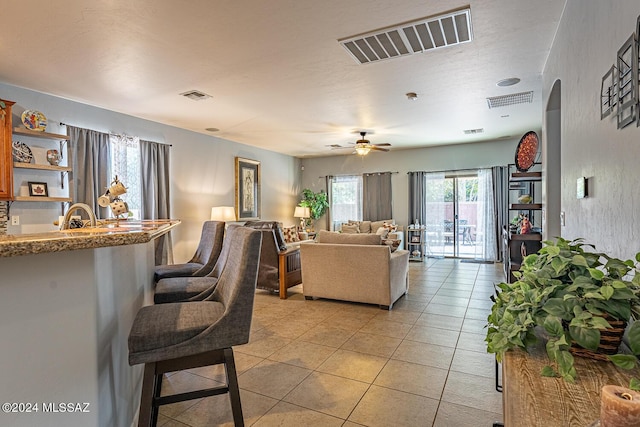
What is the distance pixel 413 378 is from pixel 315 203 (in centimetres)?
655

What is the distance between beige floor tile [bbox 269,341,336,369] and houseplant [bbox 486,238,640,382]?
1886 mm

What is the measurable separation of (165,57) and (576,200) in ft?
11.2

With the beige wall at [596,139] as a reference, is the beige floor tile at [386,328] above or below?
below

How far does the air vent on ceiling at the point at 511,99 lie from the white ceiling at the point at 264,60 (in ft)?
0.43

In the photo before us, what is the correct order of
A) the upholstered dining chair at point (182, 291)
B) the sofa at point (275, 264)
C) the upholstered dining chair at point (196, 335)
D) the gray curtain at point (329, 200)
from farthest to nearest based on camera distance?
the gray curtain at point (329, 200) → the sofa at point (275, 264) → the upholstered dining chair at point (182, 291) → the upholstered dining chair at point (196, 335)

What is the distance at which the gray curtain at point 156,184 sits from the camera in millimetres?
5023

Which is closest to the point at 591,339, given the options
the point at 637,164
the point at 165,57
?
the point at 637,164

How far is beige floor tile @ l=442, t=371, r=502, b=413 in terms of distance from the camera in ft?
6.76

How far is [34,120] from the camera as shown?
11.8 feet

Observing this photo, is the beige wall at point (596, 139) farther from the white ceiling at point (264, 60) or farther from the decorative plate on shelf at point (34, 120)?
the decorative plate on shelf at point (34, 120)

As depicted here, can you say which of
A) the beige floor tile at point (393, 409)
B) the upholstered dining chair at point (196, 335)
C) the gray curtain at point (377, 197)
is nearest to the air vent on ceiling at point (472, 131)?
the gray curtain at point (377, 197)

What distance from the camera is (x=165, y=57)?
299cm

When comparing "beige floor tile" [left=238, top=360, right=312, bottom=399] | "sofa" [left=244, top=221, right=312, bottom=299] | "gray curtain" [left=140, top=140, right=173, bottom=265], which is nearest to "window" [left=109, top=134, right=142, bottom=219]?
"gray curtain" [left=140, top=140, right=173, bottom=265]

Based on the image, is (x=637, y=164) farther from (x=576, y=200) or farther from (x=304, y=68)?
(x=304, y=68)
